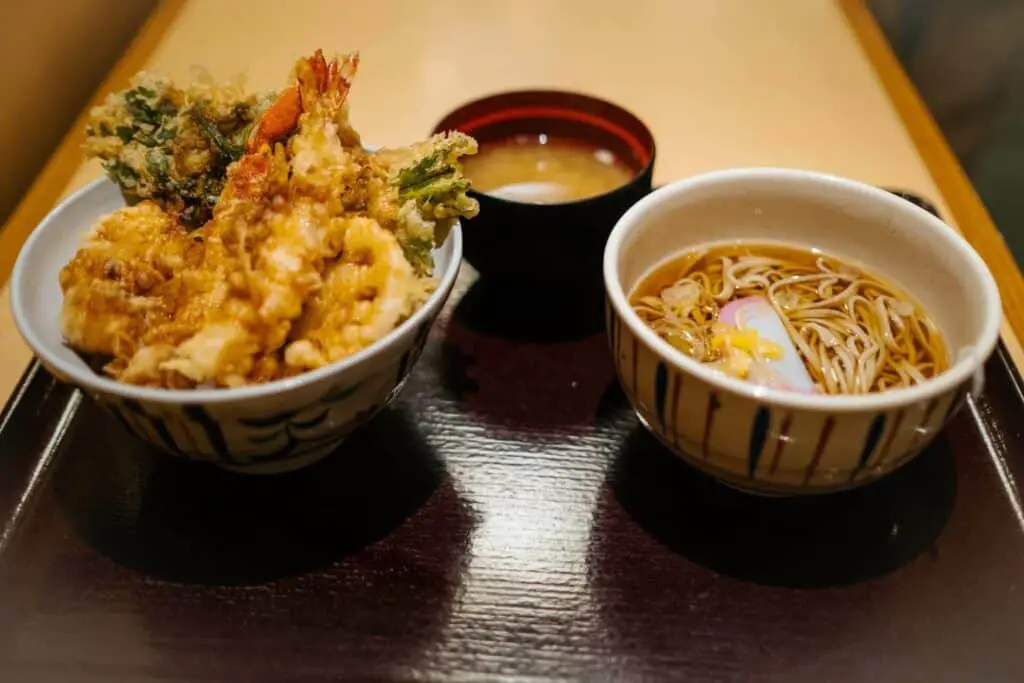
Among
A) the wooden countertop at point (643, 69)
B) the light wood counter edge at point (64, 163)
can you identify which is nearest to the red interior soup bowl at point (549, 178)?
the wooden countertop at point (643, 69)

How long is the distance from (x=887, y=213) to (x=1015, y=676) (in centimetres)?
50

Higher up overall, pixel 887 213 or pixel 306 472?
pixel 887 213

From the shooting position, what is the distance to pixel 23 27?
147 cm

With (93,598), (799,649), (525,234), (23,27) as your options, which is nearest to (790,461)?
(799,649)

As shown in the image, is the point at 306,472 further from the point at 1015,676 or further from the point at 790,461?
the point at 1015,676

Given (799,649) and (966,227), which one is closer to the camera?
(799,649)

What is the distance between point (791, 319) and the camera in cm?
101

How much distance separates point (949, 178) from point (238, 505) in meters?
1.25

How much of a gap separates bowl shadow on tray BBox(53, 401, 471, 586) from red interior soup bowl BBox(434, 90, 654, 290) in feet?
0.87

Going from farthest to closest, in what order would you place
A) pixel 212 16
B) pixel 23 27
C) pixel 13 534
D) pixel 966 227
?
pixel 212 16, pixel 23 27, pixel 966 227, pixel 13 534

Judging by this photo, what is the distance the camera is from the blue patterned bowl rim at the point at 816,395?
2.41ft

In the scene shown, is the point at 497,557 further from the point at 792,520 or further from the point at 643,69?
the point at 643,69

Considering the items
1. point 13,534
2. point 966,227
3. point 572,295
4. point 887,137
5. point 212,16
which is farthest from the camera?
point 212,16

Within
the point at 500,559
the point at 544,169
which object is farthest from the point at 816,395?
the point at 544,169
